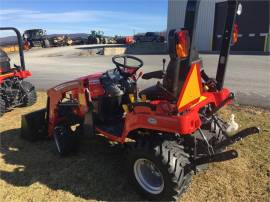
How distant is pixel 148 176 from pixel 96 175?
2.64 feet

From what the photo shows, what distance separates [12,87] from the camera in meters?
7.28

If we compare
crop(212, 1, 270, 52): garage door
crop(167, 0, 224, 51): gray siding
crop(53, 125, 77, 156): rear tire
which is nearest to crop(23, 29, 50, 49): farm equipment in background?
crop(167, 0, 224, 51): gray siding

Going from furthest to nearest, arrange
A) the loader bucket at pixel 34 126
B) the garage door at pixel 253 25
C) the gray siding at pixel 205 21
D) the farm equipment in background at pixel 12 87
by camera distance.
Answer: the gray siding at pixel 205 21, the garage door at pixel 253 25, the farm equipment in background at pixel 12 87, the loader bucket at pixel 34 126

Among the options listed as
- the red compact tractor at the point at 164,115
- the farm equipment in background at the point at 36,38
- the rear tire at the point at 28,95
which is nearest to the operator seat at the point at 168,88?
the red compact tractor at the point at 164,115

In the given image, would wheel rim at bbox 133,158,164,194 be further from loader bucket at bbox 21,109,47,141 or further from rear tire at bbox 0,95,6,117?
rear tire at bbox 0,95,6,117

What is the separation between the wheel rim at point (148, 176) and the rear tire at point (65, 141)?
1385 mm

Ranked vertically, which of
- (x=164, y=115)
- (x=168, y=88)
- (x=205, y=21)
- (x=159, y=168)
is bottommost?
(x=159, y=168)

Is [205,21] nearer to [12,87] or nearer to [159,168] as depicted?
[12,87]

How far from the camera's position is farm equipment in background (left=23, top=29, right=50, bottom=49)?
34594mm

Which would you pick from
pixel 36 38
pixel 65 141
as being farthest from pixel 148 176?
pixel 36 38

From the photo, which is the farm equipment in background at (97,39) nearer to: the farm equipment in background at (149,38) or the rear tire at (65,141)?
the farm equipment in background at (149,38)

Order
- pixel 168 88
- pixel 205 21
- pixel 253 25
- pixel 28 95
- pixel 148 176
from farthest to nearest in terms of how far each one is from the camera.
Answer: pixel 205 21
pixel 253 25
pixel 28 95
pixel 148 176
pixel 168 88

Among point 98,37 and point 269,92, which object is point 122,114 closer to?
point 269,92

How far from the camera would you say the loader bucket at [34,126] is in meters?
5.23
